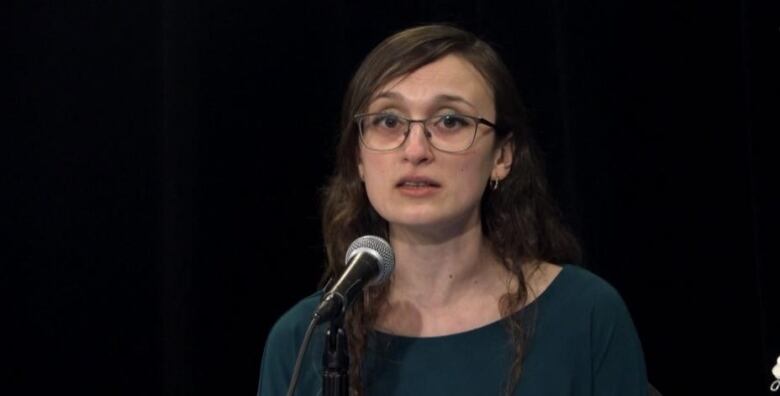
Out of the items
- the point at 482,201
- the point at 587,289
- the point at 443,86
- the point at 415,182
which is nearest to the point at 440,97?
the point at 443,86

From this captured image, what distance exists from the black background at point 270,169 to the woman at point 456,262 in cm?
45

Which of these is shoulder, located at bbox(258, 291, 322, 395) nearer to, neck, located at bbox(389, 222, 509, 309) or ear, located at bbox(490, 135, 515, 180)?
neck, located at bbox(389, 222, 509, 309)

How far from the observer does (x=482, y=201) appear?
6.15 ft

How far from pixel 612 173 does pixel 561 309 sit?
23.6 inches

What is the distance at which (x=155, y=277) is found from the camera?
2.36 metres

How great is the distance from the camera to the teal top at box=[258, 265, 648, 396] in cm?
167

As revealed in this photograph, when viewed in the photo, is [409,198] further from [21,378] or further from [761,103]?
[21,378]

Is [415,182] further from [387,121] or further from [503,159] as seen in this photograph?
[503,159]

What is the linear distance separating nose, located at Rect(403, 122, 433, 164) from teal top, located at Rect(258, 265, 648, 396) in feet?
0.99

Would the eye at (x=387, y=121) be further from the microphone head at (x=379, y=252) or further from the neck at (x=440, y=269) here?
the microphone head at (x=379, y=252)

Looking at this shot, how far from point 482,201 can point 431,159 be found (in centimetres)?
27

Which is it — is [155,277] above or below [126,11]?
below

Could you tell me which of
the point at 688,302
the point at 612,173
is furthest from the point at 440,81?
the point at 688,302

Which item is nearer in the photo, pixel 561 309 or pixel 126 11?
pixel 561 309
